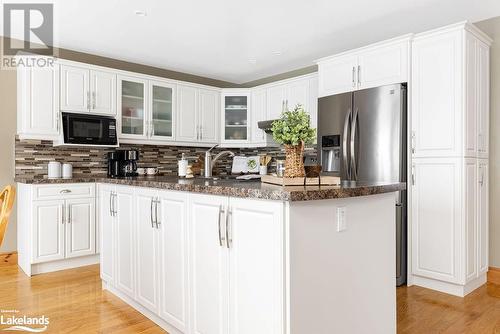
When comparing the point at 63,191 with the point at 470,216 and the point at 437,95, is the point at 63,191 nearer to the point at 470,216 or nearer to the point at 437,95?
the point at 437,95

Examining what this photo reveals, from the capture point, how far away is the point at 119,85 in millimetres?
4430

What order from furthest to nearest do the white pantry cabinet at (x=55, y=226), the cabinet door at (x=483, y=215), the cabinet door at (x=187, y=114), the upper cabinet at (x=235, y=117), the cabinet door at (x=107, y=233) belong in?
the upper cabinet at (x=235, y=117)
the cabinet door at (x=187, y=114)
the white pantry cabinet at (x=55, y=226)
the cabinet door at (x=483, y=215)
the cabinet door at (x=107, y=233)

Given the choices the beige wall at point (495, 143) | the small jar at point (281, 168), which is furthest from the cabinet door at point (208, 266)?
the beige wall at point (495, 143)

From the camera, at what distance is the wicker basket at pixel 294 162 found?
188 cm

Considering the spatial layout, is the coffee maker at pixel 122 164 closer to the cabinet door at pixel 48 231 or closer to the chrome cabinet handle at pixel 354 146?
the cabinet door at pixel 48 231

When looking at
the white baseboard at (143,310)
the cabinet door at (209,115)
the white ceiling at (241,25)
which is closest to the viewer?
the white baseboard at (143,310)

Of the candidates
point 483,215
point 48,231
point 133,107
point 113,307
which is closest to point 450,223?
point 483,215

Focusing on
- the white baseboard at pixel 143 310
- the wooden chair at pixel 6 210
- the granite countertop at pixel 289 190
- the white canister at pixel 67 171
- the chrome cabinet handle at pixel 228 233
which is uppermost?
the white canister at pixel 67 171

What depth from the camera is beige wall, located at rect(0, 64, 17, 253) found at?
397cm

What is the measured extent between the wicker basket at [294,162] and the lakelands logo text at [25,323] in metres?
2.01

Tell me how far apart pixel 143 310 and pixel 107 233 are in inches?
31.3

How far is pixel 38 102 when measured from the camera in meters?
3.85

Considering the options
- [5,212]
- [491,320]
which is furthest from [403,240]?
[5,212]

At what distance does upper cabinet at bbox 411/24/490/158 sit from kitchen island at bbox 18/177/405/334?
1444mm
